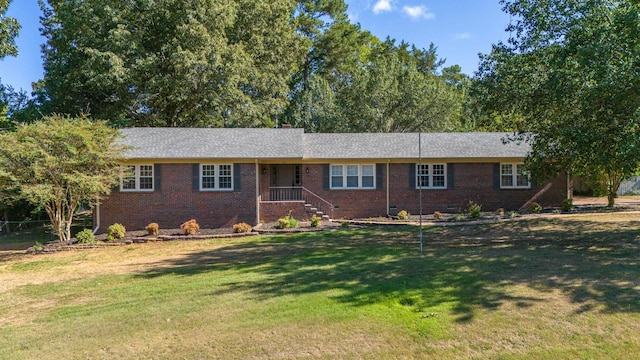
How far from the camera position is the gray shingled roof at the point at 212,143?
17.0m

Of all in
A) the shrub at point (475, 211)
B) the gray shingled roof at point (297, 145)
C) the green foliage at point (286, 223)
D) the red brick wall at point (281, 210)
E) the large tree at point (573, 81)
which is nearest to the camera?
the large tree at point (573, 81)

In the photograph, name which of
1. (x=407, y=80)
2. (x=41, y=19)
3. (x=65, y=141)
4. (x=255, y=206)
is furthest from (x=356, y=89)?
(x=41, y=19)

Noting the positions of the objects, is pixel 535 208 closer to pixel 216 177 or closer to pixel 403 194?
pixel 403 194

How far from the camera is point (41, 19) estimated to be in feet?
95.4

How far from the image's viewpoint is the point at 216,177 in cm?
1728

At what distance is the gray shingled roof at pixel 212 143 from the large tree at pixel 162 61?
6.30 m

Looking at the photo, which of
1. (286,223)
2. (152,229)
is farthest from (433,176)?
(152,229)

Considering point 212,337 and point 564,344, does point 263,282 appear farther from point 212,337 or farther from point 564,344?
point 564,344

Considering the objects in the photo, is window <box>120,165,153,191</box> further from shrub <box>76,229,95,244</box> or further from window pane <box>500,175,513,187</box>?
window pane <box>500,175,513,187</box>

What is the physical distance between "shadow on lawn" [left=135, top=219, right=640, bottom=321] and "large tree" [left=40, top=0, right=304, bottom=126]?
15063mm

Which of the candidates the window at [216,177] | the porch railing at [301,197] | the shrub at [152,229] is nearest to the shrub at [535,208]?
the porch railing at [301,197]

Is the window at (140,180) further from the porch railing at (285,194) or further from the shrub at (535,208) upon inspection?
the shrub at (535,208)

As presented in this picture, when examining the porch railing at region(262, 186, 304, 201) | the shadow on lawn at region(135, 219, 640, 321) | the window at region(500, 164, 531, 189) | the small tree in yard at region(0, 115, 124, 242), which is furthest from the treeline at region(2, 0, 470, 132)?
the shadow on lawn at region(135, 219, 640, 321)

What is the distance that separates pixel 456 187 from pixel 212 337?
53.4 ft
